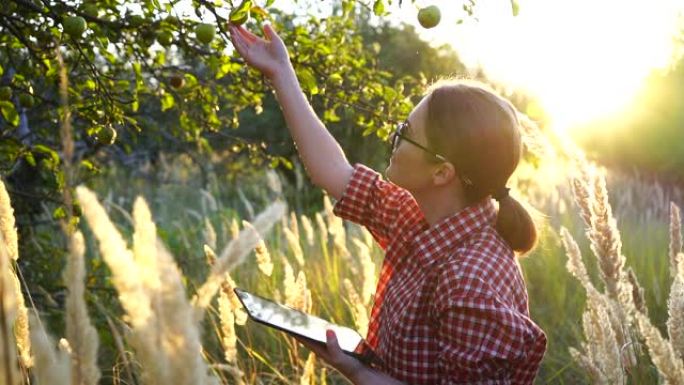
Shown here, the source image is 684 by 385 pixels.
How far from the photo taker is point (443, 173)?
87.1 inches

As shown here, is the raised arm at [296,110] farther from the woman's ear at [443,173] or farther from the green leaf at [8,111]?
the green leaf at [8,111]

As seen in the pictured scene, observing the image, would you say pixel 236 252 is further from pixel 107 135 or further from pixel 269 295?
pixel 269 295

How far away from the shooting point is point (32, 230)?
4797 mm

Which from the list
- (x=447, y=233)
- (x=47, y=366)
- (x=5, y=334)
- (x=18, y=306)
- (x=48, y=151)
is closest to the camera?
(x=5, y=334)

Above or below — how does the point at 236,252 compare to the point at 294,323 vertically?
above

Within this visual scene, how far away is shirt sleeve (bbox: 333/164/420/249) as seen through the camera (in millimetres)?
2414

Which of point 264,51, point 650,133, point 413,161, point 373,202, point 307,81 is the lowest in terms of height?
point 650,133

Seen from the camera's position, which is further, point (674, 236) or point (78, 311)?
point (674, 236)

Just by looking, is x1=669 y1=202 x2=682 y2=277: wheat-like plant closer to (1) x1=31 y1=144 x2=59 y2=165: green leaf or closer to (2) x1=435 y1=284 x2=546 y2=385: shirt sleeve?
(2) x1=435 y1=284 x2=546 y2=385: shirt sleeve

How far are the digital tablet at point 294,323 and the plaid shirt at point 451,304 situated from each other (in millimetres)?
79

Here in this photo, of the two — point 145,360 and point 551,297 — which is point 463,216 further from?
point 551,297

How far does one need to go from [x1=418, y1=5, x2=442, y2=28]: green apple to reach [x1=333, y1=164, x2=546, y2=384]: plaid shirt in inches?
19.6

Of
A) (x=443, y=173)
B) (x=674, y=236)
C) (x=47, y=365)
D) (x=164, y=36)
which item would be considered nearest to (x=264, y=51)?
Answer: (x=164, y=36)

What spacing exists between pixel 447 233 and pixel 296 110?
62 cm
